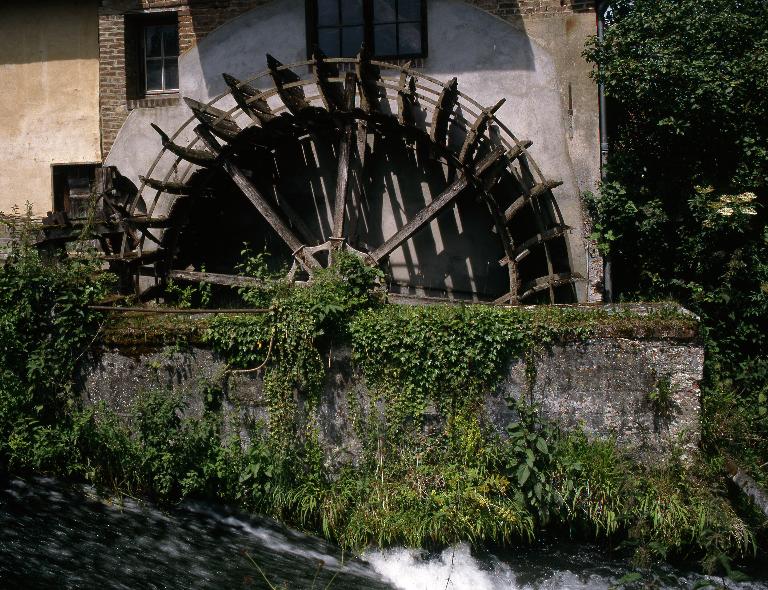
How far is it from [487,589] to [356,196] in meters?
4.91

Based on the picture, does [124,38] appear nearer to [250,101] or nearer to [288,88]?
[250,101]

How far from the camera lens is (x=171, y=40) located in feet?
34.6

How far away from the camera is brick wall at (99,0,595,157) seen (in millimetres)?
10008

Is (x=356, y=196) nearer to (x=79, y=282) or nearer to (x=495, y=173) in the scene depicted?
(x=495, y=173)

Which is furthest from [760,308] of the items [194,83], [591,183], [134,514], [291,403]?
[194,83]

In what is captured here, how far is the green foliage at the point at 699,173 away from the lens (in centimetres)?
822

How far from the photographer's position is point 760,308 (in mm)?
8273

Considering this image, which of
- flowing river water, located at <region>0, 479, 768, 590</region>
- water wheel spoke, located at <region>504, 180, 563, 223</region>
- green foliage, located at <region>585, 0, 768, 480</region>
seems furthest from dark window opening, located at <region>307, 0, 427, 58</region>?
flowing river water, located at <region>0, 479, 768, 590</region>

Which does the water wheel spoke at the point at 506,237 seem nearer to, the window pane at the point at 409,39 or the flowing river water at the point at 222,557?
the window pane at the point at 409,39

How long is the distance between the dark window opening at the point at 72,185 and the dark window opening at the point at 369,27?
10.8 ft

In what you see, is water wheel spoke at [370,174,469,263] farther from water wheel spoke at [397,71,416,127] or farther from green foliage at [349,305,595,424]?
green foliage at [349,305,595,424]

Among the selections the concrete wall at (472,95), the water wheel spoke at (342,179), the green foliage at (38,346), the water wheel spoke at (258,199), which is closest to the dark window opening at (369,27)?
the concrete wall at (472,95)

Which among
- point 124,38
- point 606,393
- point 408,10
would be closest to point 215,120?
point 124,38

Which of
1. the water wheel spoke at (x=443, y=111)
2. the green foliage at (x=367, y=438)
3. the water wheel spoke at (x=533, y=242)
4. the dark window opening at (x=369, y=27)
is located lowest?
the green foliage at (x=367, y=438)
